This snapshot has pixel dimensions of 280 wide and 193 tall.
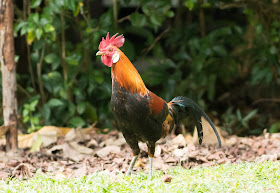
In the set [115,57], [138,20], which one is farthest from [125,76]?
[138,20]

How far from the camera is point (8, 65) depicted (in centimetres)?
469

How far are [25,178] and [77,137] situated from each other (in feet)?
4.45

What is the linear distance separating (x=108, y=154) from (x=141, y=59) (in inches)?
101

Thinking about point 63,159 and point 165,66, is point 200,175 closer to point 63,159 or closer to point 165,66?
point 63,159

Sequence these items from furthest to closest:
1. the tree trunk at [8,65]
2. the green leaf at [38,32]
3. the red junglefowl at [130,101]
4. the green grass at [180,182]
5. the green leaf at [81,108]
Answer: the green leaf at [81,108]
the green leaf at [38,32]
the tree trunk at [8,65]
the red junglefowl at [130,101]
the green grass at [180,182]

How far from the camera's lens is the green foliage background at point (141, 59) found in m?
5.77

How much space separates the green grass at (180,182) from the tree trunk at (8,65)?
979 mm

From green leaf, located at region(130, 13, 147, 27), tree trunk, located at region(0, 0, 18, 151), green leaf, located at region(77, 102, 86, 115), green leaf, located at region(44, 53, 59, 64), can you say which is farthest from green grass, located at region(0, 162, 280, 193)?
green leaf, located at region(130, 13, 147, 27)

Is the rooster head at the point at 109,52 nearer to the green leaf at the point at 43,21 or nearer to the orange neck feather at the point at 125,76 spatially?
the orange neck feather at the point at 125,76

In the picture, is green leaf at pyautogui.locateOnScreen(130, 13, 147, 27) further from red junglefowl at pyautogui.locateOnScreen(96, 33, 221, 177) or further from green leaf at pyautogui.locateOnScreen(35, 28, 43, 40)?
red junglefowl at pyautogui.locateOnScreen(96, 33, 221, 177)

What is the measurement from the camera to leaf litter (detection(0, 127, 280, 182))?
167 inches

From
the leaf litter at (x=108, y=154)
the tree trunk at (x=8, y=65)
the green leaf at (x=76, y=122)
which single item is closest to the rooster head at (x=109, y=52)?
the leaf litter at (x=108, y=154)

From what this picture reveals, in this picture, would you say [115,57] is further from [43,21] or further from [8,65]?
[43,21]

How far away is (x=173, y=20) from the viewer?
8.27 m
